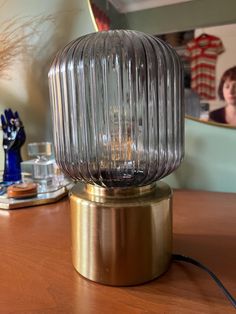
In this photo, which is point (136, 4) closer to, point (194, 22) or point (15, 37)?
point (194, 22)

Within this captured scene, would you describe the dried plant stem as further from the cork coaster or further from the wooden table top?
the wooden table top

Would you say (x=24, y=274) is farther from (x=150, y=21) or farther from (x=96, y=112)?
(x=150, y=21)

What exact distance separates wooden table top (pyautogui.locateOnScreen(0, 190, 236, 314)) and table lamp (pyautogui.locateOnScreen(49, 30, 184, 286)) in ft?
0.08

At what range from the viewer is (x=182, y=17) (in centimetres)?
77

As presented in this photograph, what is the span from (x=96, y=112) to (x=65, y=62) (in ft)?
0.27

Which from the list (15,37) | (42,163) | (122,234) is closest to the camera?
(122,234)

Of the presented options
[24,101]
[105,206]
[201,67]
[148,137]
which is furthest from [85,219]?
[24,101]

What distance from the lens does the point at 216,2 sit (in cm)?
74

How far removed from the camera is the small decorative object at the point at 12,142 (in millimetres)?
901

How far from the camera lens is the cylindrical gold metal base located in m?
0.41

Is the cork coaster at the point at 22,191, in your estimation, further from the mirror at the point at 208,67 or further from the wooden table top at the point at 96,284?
the mirror at the point at 208,67

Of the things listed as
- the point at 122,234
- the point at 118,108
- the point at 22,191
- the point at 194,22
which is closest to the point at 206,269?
the point at 122,234

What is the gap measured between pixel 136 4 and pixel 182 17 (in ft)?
0.43

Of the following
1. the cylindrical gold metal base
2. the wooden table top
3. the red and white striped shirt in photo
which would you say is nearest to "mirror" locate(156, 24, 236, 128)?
the red and white striped shirt in photo
